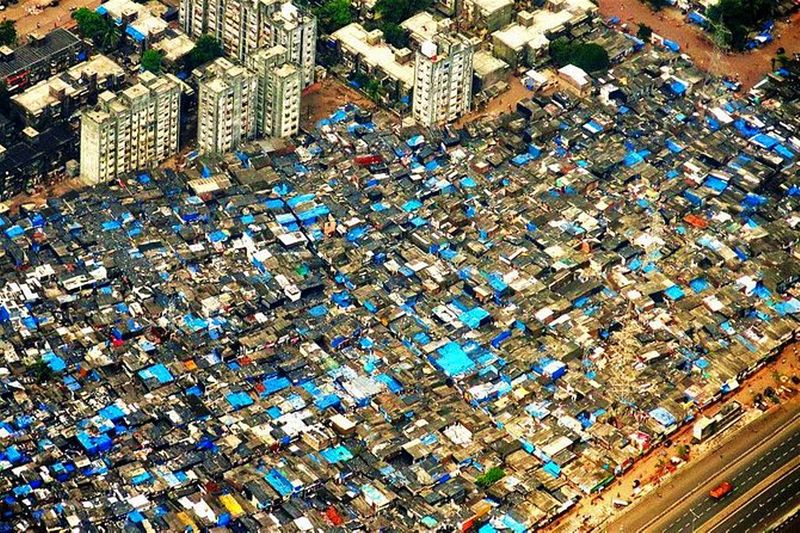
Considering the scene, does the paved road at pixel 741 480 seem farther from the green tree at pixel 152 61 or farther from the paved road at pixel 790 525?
the green tree at pixel 152 61

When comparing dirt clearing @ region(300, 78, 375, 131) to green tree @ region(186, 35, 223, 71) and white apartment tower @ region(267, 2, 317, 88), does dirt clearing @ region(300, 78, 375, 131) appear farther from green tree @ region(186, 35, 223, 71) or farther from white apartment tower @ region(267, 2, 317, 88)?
green tree @ region(186, 35, 223, 71)

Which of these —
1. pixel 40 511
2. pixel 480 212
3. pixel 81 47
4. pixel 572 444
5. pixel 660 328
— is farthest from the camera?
pixel 81 47

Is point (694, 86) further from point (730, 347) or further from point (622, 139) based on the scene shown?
point (730, 347)

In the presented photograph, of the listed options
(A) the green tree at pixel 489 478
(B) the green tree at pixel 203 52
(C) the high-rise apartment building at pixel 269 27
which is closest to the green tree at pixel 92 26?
(B) the green tree at pixel 203 52

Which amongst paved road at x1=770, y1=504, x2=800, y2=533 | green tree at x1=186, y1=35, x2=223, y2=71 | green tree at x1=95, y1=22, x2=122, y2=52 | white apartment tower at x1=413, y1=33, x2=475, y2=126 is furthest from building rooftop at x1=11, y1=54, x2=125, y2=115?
paved road at x1=770, y1=504, x2=800, y2=533

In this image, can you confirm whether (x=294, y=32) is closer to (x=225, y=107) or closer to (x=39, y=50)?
(x=225, y=107)

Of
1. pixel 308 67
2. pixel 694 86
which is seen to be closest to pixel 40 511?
pixel 308 67
